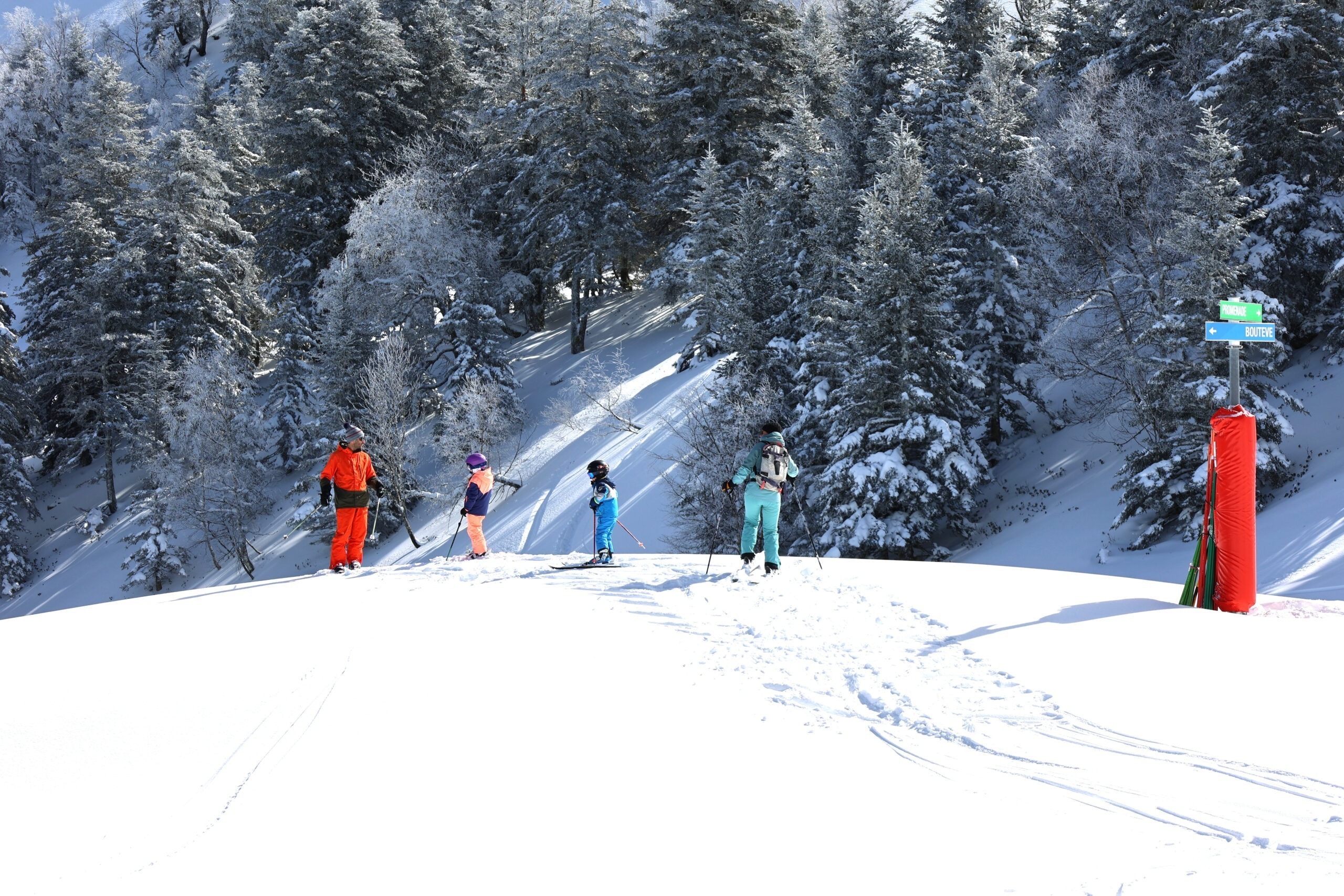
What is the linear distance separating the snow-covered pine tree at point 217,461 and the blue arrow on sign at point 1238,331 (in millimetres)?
30937

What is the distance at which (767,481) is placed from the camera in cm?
1009

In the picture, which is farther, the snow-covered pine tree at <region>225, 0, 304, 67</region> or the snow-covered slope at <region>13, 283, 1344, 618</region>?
the snow-covered pine tree at <region>225, 0, 304, 67</region>

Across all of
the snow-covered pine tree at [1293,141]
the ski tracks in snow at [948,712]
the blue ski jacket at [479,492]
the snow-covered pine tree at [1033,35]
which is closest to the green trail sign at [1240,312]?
the ski tracks in snow at [948,712]

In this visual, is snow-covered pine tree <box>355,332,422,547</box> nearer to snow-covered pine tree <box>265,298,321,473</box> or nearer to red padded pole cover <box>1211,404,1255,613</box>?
snow-covered pine tree <box>265,298,321,473</box>

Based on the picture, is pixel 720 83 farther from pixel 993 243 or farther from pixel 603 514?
pixel 603 514

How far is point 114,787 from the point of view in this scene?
16.2 feet

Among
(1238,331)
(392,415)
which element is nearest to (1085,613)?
(1238,331)

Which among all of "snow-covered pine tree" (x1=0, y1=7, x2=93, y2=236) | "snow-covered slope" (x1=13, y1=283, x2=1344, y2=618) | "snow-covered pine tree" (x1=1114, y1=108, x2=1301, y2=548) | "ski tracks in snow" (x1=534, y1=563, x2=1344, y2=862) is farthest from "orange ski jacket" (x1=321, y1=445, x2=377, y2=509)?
"snow-covered pine tree" (x1=0, y1=7, x2=93, y2=236)

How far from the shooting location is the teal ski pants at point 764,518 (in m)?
10.2

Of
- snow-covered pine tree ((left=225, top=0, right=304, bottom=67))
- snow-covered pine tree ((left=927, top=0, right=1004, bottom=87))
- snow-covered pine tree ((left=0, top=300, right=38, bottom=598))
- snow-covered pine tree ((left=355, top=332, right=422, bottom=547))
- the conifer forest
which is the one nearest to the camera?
the conifer forest

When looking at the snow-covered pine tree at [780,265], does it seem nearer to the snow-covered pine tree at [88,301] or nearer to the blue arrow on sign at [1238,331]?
the blue arrow on sign at [1238,331]

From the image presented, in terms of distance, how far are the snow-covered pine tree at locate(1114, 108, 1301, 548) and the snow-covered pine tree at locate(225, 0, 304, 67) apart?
5997 centimetres

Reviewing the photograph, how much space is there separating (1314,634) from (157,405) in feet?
125

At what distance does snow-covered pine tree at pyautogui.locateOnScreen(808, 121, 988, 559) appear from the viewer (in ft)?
66.6
